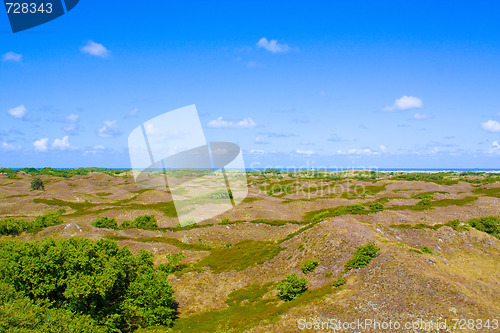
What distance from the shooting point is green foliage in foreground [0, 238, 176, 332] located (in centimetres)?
2197

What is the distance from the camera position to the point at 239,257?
42.6 m

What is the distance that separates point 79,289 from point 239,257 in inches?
915

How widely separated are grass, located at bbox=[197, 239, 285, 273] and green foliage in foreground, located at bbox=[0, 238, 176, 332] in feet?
39.3

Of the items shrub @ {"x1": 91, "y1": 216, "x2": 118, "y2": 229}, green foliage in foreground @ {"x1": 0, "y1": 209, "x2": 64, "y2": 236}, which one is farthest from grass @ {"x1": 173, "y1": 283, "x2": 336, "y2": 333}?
green foliage in foreground @ {"x1": 0, "y1": 209, "x2": 64, "y2": 236}

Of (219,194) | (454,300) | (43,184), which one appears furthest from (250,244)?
(43,184)

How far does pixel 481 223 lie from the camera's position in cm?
4775

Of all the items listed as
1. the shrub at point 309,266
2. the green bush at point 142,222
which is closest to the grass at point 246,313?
the shrub at point 309,266

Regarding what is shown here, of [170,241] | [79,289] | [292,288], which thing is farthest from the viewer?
[170,241]

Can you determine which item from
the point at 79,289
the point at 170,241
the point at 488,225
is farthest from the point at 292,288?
the point at 488,225

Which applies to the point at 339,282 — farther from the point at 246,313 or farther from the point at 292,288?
the point at 246,313

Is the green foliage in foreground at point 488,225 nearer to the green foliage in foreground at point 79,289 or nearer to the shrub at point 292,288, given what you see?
the shrub at point 292,288

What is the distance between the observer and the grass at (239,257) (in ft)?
128

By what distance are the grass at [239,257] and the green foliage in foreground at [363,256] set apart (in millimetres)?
13161

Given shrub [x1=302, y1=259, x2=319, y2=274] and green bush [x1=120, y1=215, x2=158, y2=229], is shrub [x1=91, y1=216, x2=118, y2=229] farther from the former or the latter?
shrub [x1=302, y1=259, x2=319, y2=274]
